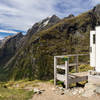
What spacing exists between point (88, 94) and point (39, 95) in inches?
229

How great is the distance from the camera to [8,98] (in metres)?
12.1

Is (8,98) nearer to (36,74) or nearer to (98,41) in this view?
(98,41)

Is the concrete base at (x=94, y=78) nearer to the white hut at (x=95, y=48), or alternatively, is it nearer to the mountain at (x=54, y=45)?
the white hut at (x=95, y=48)

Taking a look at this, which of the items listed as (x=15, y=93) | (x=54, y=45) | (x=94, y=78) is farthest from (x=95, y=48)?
(x=54, y=45)

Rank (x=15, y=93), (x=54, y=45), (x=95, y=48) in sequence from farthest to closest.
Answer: (x=54, y=45) → (x=95, y=48) → (x=15, y=93)

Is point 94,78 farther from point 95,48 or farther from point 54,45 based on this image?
point 54,45

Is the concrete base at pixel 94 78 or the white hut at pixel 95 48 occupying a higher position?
the white hut at pixel 95 48

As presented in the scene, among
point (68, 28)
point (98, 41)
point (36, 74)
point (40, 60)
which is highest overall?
point (68, 28)

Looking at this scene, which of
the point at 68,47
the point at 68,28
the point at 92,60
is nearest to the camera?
the point at 92,60

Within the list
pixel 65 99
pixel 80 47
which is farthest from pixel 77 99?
pixel 80 47

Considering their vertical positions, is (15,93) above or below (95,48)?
below

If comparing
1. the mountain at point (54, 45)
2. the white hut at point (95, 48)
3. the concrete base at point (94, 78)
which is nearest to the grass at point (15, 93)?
the concrete base at point (94, 78)

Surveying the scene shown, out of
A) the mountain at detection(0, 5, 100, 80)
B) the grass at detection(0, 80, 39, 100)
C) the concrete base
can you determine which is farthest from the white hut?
the mountain at detection(0, 5, 100, 80)

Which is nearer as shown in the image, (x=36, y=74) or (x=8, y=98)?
(x=8, y=98)
